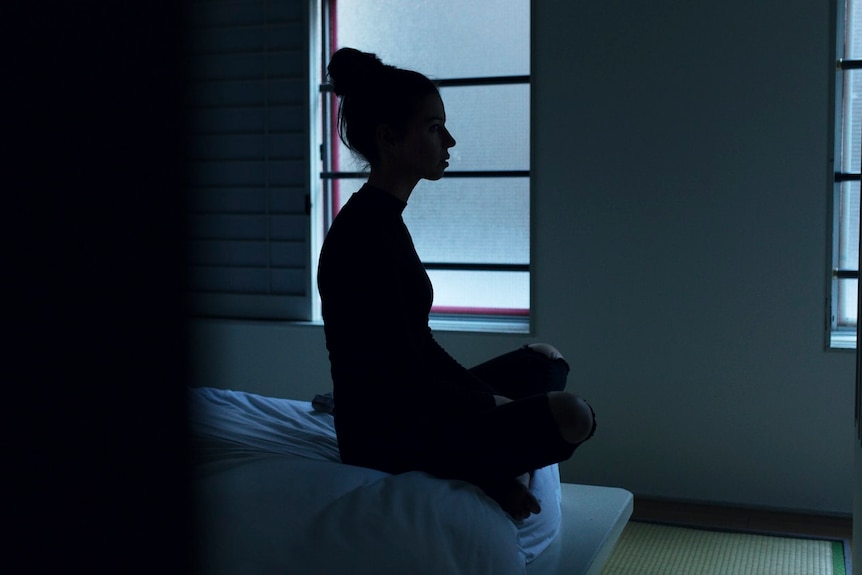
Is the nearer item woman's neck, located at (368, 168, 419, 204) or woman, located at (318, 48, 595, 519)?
woman, located at (318, 48, 595, 519)

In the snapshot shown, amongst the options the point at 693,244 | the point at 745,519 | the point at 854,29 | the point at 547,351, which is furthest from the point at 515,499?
the point at 854,29

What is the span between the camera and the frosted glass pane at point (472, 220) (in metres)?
3.34

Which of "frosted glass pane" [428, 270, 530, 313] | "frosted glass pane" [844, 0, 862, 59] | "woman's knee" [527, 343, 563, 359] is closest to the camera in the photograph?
"woman's knee" [527, 343, 563, 359]

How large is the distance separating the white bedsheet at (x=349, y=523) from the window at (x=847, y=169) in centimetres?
166

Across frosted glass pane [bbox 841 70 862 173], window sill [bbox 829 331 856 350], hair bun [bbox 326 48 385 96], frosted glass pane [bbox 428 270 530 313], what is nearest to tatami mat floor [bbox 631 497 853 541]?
window sill [bbox 829 331 856 350]

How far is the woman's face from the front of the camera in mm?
1915

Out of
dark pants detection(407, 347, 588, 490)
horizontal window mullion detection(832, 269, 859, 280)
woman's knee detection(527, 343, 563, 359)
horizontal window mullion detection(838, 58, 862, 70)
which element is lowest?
dark pants detection(407, 347, 588, 490)

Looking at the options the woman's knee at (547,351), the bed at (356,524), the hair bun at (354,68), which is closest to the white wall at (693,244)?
the woman's knee at (547,351)

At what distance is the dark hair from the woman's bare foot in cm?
74

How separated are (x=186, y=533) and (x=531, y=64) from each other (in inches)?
116

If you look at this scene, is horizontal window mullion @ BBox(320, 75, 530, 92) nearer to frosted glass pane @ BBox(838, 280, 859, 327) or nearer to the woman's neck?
frosted glass pane @ BBox(838, 280, 859, 327)

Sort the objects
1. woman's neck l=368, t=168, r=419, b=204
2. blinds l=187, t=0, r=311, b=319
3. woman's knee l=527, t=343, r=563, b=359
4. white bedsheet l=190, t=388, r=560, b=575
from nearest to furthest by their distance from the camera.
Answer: white bedsheet l=190, t=388, r=560, b=575 → woman's neck l=368, t=168, r=419, b=204 → woman's knee l=527, t=343, r=563, b=359 → blinds l=187, t=0, r=311, b=319

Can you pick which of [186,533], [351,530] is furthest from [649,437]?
[186,533]

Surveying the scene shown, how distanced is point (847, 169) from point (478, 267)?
1315mm
